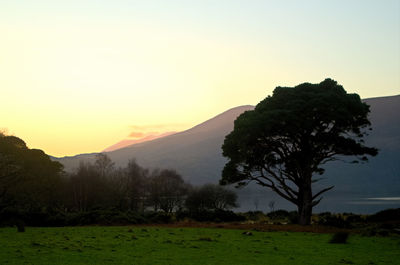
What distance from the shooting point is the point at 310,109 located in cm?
4344

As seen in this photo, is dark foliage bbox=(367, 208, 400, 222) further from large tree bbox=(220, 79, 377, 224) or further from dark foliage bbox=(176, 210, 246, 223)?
dark foliage bbox=(176, 210, 246, 223)

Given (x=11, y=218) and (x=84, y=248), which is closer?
(x=84, y=248)

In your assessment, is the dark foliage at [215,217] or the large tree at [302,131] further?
the dark foliage at [215,217]

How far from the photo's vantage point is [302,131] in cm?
4462

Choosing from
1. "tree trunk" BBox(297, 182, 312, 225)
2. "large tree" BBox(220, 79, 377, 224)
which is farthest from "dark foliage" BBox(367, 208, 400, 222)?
"tree trunk" BBox(297, 182, 312, 225)

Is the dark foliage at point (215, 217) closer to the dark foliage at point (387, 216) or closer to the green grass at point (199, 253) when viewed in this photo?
the dark foliage at point (387, 216)

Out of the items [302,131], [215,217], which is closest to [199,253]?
[302,131]

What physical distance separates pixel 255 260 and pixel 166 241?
29.7ft

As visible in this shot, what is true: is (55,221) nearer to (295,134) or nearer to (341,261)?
(295,134)

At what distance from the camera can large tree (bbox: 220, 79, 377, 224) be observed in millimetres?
43062

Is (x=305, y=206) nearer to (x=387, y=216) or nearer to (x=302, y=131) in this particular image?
(x=302, y=131)

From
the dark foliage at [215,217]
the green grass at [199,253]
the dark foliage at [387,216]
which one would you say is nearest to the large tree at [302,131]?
the dark foliage at [387,216]

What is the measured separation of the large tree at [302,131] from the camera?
43062mm

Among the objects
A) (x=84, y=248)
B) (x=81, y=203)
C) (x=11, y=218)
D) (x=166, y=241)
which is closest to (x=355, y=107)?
(x=166, y=241)
